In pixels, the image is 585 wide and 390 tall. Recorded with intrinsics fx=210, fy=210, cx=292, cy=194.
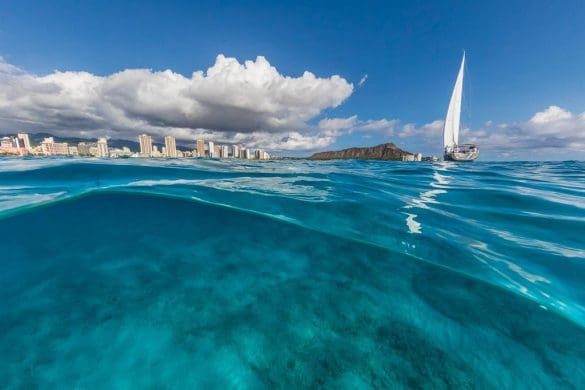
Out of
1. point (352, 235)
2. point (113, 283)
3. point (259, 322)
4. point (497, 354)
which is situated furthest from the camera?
point (352, 235)

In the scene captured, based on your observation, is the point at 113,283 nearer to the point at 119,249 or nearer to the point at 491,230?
the point at 119,249

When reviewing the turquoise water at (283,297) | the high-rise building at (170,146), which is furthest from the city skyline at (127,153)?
the turquoise water at (283,297)

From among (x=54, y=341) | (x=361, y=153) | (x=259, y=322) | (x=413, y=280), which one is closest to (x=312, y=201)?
(x=413, y=280)

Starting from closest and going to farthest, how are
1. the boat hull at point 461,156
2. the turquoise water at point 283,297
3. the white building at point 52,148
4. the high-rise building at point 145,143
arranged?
the turquoise water at point 283,297 → the boat hull at point 461,156 → the white building at point 52,148 → the high-rise building at point 145,143

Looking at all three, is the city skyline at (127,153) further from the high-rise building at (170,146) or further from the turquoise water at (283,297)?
the turquoise water at (283,297)

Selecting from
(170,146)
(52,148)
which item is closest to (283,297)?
(170,146)

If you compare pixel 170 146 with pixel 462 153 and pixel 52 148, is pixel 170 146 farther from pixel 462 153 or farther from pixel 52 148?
pixel 462 153

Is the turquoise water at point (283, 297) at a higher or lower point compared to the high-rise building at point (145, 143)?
lower
